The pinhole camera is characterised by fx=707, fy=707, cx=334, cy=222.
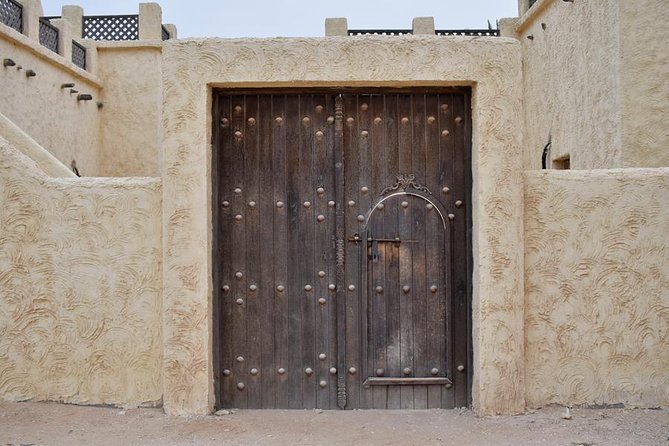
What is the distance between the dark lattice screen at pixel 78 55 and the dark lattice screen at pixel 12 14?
2.23 metres

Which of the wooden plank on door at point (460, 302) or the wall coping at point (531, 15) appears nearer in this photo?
the wooden plank on door at point (460, 302)

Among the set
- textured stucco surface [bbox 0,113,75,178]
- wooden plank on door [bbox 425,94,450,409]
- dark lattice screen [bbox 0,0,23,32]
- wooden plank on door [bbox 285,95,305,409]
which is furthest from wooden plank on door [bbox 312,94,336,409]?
dark lattice screen [bbox 0,0,23,32]

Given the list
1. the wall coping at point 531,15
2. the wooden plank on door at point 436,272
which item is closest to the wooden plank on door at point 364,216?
the wooden plank on door at point 436,272

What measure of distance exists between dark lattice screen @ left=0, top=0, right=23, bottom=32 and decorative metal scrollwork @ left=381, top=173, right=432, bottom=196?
7.63m

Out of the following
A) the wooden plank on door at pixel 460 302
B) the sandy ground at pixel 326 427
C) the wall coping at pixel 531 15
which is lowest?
the sandy ground at pixel 326 427

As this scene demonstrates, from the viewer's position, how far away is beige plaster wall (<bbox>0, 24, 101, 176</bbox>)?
33.4 ft

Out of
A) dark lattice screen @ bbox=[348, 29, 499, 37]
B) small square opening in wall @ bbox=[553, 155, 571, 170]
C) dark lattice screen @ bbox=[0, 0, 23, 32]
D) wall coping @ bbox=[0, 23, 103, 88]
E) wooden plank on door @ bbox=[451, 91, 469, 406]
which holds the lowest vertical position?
wooden plank on door @ bbox=[451, 91, 469, 406]

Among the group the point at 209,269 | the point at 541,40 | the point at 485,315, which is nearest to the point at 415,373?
the point at 485,315

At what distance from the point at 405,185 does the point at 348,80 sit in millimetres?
806

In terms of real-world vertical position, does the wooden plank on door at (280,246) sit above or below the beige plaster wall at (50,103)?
below

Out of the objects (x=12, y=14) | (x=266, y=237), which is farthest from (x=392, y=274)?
(x=12, y=14)

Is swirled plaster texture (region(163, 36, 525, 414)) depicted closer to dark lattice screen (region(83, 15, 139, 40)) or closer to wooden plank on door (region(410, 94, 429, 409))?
wooden plank on door (region(410, 94, 429, 409))

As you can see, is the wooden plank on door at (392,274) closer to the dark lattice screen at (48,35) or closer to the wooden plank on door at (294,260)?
the wooden plank on door at (294,260)

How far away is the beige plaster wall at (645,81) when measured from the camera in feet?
23.7
